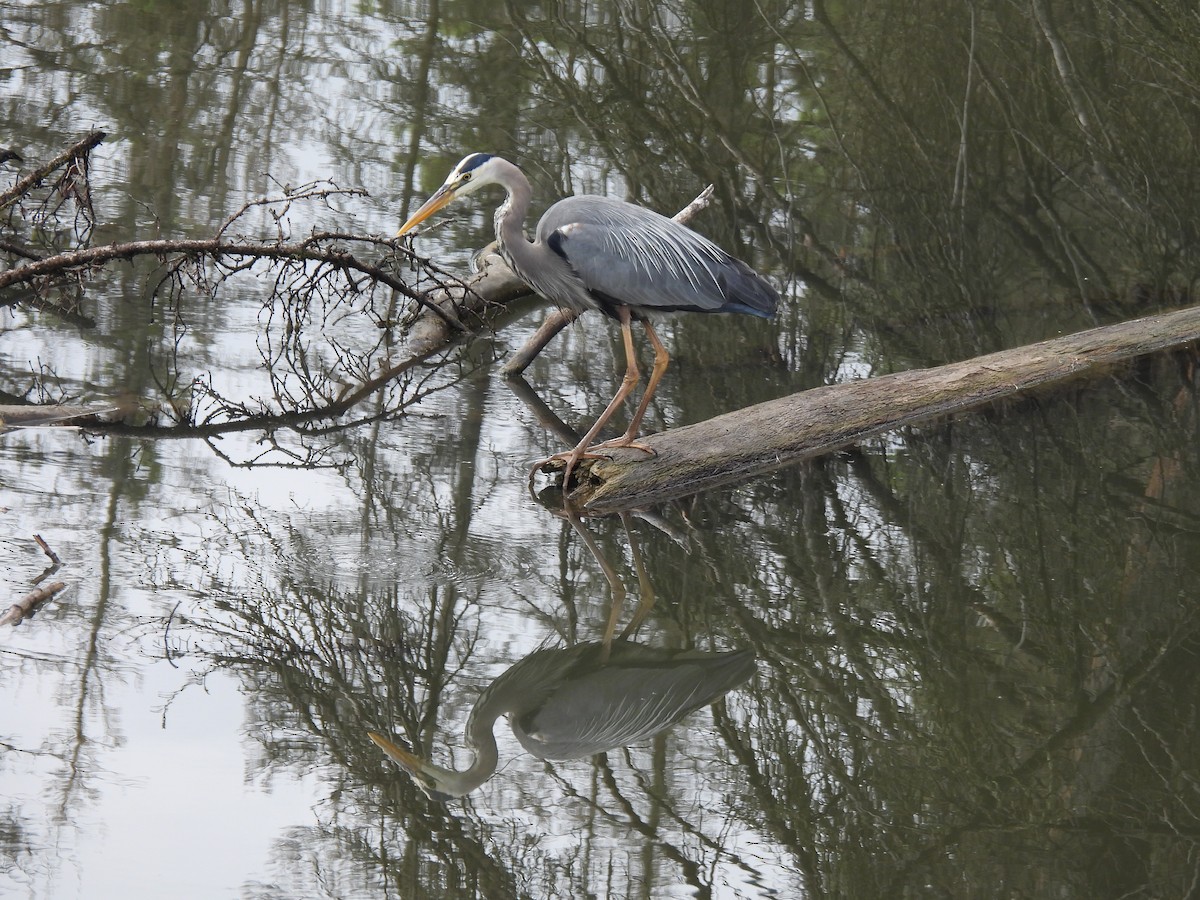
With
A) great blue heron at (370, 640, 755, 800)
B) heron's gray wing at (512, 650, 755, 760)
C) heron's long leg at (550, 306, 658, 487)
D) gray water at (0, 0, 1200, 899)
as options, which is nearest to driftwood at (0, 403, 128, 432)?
gray water at (0, 0, 1200, 899)

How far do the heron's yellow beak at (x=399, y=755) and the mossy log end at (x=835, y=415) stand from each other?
1920 mm

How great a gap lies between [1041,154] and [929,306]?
313 cm

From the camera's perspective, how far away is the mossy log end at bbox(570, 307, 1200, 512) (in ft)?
19.9

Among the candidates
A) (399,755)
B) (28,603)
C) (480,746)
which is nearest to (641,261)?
(480,746)

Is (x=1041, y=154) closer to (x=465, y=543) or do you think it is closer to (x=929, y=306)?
(x=929, y=306)

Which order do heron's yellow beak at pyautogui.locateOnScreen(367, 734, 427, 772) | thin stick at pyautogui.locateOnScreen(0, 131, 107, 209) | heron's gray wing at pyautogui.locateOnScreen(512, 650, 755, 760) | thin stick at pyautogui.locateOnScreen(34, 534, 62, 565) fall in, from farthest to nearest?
thin stick at pyautogui.locateOnScreen(0, 131, 107, 209), thin stick at pyautogui.locateOnScreen(34, 534, 62, 565), heron's gray wing at pyautogui.locateOnScreen(512, 650, 755, 760), heron's yellow beak at pyautogui.locateOnScreen(367, 734, 427, 772)

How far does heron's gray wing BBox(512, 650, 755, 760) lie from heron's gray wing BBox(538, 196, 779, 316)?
1.83 metres

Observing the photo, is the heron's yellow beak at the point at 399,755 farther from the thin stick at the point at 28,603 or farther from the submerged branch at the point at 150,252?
the submerged branch at the point at 150,252

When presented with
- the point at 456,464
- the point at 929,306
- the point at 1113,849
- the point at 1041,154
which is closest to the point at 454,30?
the point at 1041,154

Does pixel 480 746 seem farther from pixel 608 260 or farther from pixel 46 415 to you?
pixel 46 415

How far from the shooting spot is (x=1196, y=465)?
23.1ft

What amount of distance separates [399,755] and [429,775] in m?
0.13

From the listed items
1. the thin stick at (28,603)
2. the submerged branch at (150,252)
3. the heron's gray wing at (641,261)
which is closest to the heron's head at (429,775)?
the thin stick at (28,603)

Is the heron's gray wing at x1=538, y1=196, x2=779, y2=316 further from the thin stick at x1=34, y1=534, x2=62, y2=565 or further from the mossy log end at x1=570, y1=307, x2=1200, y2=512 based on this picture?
the thin stick at x1=34, y1=534, x2=62, y2=565
